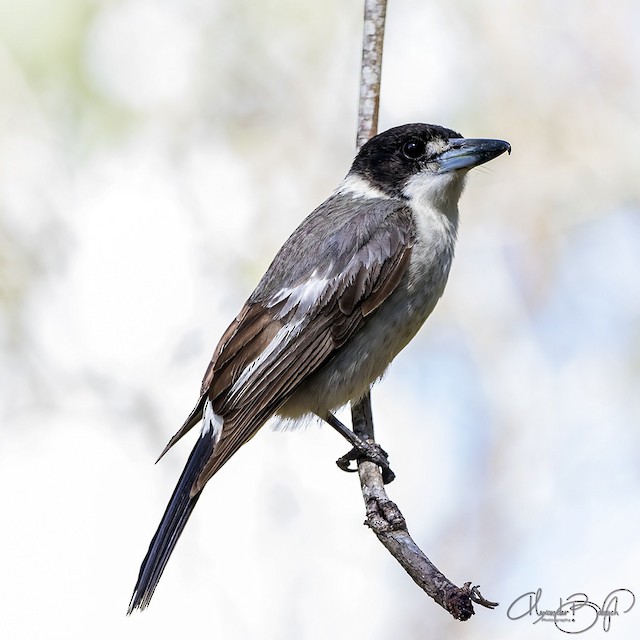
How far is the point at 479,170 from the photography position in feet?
13.6

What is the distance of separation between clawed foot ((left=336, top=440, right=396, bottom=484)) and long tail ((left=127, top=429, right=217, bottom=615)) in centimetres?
49

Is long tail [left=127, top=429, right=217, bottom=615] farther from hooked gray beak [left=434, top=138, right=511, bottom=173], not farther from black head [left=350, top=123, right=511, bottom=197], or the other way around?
hooked gray beak [left=434, top=138, right=511, bottom=173]

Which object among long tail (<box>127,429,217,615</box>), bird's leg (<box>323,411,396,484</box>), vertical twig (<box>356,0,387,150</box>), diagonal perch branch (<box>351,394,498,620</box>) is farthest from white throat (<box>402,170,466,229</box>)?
long tail (<box>127,429,217,615</box>)

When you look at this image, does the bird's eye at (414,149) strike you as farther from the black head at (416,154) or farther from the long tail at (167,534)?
the long tail at (167,534)

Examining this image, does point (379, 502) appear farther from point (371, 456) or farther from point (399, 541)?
point (371, 456)

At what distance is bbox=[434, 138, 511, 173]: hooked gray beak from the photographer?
11.5ft

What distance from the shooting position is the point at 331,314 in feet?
11.2

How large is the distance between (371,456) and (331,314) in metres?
0.51

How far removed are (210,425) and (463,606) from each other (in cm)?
141

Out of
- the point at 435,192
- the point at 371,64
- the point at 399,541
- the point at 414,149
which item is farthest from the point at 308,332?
the point at 371,64

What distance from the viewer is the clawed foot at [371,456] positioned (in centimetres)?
333

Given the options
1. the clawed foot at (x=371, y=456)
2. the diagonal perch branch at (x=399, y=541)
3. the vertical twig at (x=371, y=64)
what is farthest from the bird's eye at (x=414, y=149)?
the clawed foot at (x=371, y=456)

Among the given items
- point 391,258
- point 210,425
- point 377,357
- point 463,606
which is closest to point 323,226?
point 391,258

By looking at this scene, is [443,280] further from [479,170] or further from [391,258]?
[479,170]
